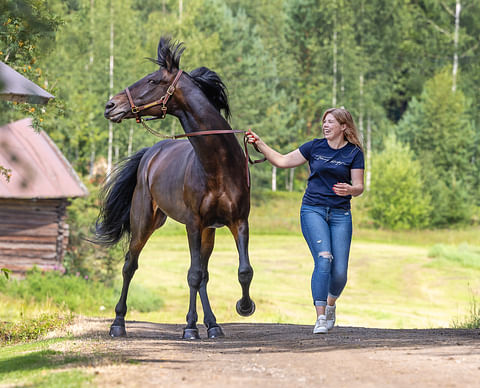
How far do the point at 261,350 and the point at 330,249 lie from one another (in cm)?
139

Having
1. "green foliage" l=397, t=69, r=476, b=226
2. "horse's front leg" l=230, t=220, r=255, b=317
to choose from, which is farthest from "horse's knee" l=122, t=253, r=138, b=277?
"green foliage" l=397, t=69, r=476, b=226

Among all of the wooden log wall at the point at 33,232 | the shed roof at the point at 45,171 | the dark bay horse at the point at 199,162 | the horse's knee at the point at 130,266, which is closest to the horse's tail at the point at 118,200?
the horse's knee at the point at 130,266

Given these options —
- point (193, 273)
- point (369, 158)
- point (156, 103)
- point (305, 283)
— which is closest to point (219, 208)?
point (193, 273)

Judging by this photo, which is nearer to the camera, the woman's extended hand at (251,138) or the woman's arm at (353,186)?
the woman's arm at (353,186)

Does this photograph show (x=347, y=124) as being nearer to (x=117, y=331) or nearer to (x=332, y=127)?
(x=332, y=127)

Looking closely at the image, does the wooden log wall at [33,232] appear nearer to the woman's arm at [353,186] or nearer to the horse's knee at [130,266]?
the horse's knee at [130,266]

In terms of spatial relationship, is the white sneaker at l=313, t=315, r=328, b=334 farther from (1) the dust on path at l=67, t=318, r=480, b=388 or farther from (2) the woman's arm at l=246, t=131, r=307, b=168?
(2) the woman's arm at l=246, t=131, r=307, b=168

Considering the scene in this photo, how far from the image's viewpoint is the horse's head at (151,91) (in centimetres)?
743

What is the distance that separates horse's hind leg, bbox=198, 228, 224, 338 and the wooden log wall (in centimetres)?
1293

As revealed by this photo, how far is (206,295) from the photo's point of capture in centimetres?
811

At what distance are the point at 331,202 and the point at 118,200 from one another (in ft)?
11.2

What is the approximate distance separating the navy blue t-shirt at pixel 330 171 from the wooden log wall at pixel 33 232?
47.1 feet

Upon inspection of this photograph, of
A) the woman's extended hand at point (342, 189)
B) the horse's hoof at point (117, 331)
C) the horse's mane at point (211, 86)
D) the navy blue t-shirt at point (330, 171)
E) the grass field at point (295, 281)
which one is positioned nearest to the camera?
the woman's extended hand at point (342, 189)

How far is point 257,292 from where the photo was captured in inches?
943
